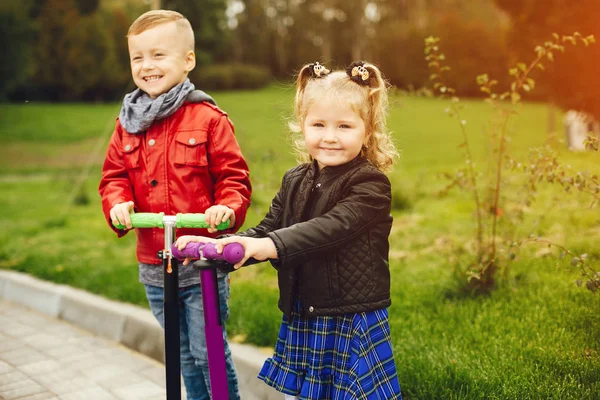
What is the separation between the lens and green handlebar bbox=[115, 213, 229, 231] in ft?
7.43

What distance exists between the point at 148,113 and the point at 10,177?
1318 cm

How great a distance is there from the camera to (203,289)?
2049mm

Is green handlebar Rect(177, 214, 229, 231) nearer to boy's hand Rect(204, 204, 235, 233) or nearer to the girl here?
boy's hand Rect(204, 204, 235, 233)

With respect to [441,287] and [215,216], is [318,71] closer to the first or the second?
[215,216]

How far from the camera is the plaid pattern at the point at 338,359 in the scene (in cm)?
226

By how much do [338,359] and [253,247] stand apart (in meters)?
0.62

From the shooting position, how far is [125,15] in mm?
29609

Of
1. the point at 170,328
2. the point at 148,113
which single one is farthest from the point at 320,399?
the point at 148,113

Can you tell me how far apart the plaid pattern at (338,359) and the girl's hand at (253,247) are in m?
0.46

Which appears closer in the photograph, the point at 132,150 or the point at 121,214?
the point at 121,214

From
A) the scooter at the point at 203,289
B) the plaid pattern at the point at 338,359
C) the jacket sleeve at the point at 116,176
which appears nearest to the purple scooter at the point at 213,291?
the scooter at the point at 203,289

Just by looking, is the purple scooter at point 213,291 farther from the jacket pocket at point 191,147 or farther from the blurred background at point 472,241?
the blurred background at point 472,241

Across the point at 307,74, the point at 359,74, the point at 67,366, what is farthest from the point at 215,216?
the point at 67,366

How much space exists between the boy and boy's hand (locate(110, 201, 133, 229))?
17 centimetres
